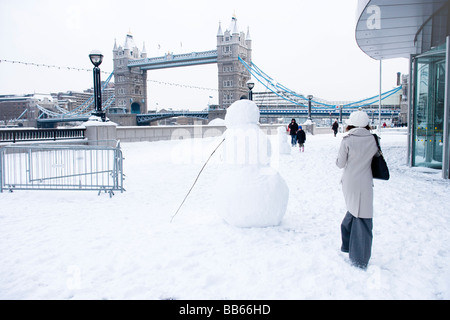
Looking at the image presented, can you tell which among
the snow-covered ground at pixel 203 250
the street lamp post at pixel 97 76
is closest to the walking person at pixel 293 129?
the street lamp post at pixel 97 76

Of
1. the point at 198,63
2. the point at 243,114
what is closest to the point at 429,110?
the point at 243,114

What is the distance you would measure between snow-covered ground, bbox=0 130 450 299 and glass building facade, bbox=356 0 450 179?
121 inches

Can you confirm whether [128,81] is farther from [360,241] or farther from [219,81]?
[360,241]

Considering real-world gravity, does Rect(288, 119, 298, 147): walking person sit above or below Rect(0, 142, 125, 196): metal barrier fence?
above

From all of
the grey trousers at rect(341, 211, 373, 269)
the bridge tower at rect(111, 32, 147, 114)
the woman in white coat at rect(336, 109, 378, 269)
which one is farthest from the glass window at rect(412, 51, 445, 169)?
the bridge tower at rect(111, 32, 147, 114)

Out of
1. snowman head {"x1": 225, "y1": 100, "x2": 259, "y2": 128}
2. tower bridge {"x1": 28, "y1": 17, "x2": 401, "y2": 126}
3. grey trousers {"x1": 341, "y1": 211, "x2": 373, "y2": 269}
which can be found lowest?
grey trousers {"x1": 341, "y1": 211, "x2": 373, "y2": 269}

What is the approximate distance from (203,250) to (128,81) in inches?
3575

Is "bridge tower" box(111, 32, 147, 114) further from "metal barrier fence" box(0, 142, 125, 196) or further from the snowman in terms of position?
the snowman

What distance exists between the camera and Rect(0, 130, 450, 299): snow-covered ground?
9.38 feet

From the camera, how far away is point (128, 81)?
8819 cm

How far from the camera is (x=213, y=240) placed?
155 inches
